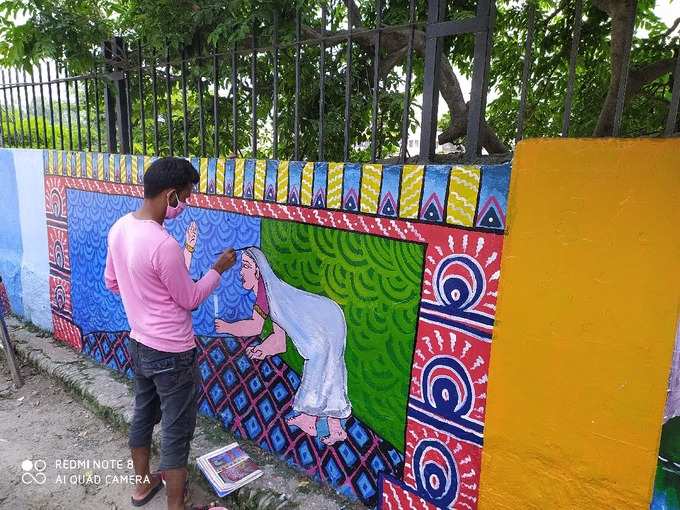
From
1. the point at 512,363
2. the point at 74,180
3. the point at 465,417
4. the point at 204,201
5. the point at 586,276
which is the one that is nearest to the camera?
the point at 586,276

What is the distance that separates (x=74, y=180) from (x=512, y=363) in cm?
395

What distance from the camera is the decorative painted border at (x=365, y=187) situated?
189 cm

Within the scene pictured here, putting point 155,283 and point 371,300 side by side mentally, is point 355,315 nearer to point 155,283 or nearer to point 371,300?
point 371,300

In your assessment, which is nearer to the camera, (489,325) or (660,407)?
(660,407)

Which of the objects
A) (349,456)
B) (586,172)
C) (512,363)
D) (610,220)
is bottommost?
(349,456)

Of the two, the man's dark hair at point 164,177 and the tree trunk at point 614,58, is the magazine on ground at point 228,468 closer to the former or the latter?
the man's dark hair at point 164,177

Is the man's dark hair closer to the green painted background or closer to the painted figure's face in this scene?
the green painted background

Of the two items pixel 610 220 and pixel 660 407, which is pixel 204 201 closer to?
pixel 610 220

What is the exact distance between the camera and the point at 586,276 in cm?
164

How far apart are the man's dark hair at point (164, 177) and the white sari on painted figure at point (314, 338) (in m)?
0.74

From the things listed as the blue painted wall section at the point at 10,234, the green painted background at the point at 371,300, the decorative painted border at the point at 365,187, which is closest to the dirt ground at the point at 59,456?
the green painted background at the point at 371,300

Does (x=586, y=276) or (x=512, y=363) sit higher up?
(x=586, y=276)

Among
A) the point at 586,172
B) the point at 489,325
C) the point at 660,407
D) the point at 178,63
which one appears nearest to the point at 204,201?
the point at 178,63

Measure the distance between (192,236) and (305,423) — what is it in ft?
4.71
